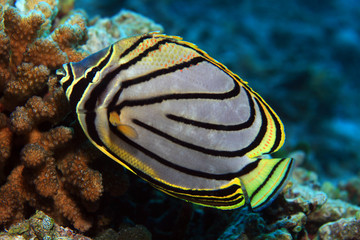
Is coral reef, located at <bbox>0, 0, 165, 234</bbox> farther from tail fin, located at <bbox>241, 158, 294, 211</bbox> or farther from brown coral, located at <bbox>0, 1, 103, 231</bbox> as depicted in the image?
tail fin, located at <bbox>241, 158, 294, 211</bbox>

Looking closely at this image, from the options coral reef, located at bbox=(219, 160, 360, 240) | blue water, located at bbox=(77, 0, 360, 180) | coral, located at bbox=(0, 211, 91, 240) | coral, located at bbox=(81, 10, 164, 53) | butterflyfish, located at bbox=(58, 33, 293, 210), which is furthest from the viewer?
blue water, located at bbox=(77, 0, 360, 180)

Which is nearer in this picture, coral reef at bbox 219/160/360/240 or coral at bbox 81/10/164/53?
coral reef at bbox 219/160/360/240

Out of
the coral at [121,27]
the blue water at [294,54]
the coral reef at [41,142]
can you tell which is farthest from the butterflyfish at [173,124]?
the blue water at [294,54]

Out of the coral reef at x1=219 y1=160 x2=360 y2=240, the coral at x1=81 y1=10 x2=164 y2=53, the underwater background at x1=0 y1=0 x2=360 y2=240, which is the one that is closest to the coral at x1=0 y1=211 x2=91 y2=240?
the underwater background at x1=0 y1=0 x2=360 y2=240

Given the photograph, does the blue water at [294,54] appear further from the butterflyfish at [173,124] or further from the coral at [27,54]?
the butterflyfish at [173,124]

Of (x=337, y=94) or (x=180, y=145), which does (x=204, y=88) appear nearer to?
(x=180, y=145)

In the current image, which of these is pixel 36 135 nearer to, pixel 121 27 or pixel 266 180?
pixel 266 180

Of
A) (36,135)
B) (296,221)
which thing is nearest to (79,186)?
(36,135)

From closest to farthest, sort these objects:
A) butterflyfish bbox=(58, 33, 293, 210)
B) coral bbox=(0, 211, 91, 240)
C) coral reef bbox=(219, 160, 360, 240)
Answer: butterflyfish bbox=(58, 33, 293, 210) < coral bbox=(0, 211, 91, 240) < coral reef bbox=(219, 160, 360, 240)

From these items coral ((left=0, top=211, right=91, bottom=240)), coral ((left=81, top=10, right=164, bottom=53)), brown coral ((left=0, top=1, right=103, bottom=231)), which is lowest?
coral ((left=0, top=211, right=91, bottom=240))

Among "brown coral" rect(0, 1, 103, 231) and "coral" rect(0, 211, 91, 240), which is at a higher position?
"brown coral" rect(0, 1, 103, 231)
